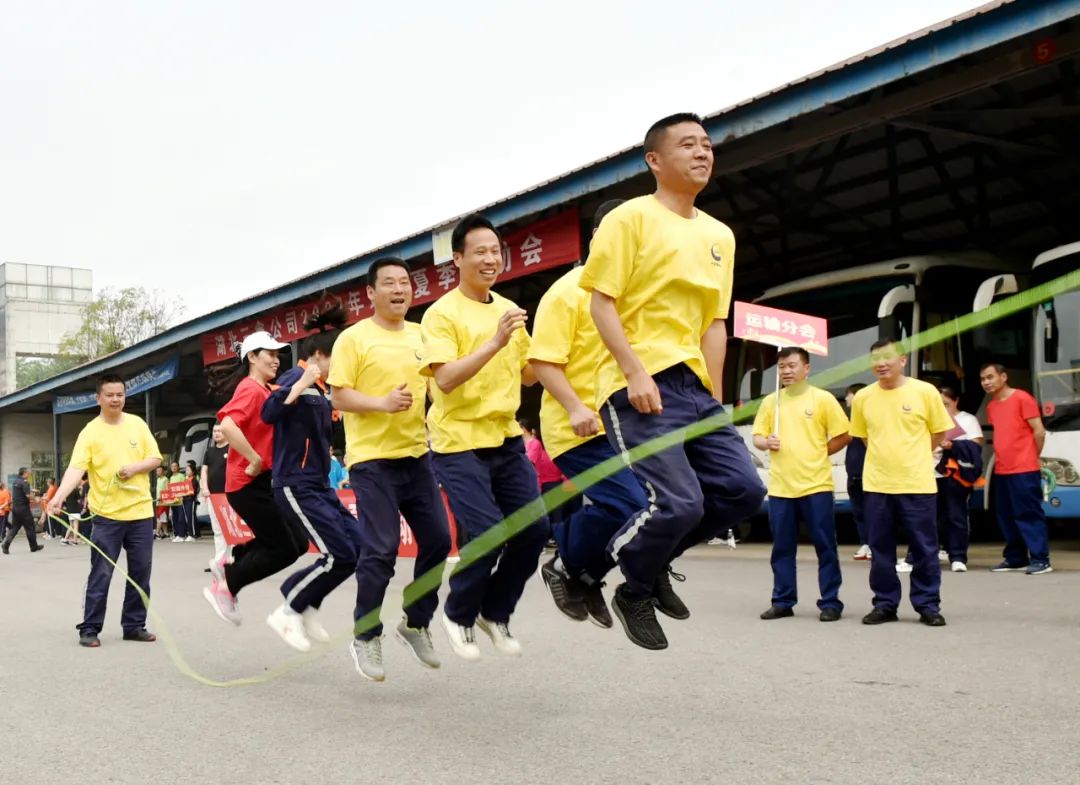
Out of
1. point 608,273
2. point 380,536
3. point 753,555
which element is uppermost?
point 608,273

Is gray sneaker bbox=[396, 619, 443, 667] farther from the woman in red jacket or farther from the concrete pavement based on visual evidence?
the woman in red jacket

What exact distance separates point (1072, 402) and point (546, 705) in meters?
8.53

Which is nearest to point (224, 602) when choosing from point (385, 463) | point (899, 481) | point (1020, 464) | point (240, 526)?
point (385, 463)

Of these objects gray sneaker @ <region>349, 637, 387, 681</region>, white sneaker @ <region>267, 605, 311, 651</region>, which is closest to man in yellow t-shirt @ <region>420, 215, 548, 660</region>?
gray sneaker @ <region>349, 637, 387, 681</region>

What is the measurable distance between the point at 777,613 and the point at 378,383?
3.92 meters

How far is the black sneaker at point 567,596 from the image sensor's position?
5.19 m

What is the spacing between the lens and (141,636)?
7.96 metres

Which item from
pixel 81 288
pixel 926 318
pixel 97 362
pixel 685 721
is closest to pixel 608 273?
pixel 685 721

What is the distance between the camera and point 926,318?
1330cm

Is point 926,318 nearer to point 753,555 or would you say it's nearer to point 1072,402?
point 1072,402

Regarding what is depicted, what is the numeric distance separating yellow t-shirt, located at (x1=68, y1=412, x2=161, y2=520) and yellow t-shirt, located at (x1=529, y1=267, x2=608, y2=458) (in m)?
3.96

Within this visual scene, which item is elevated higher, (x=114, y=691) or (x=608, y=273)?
(x=608, y=273)

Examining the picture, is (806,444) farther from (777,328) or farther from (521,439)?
(521,439)

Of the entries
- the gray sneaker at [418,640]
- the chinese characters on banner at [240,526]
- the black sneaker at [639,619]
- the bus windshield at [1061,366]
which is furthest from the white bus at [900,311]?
the black sneaker at [639,619]
